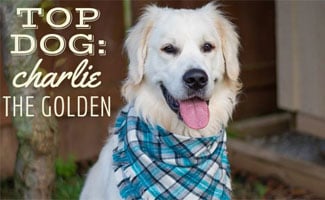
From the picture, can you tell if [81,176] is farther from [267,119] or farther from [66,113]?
[267,119]

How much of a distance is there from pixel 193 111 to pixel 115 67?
233cm

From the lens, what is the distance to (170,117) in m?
3.59

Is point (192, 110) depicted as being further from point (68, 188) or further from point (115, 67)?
point (115, 67)

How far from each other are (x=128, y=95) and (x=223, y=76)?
48cm

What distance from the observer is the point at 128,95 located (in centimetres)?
364

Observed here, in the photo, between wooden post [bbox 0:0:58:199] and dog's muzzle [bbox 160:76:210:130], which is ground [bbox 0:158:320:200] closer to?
wooden post [bbox 0:0:58:199]

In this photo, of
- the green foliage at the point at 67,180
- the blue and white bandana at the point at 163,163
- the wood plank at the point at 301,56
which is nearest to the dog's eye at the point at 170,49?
the blue and white bandana at the point at 163,163

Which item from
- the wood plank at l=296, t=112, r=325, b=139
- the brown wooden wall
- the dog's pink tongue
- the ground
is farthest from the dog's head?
the wood plank at l=296, t=112, r=325, b=139

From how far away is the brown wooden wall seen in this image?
538 cm

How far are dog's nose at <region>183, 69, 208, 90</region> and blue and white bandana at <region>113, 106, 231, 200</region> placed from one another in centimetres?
37

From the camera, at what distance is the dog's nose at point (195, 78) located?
3283 millimetres

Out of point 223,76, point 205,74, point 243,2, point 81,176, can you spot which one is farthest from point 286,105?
point 205,74

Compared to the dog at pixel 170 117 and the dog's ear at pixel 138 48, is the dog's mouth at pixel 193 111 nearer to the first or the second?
the dog at pixel 170 117

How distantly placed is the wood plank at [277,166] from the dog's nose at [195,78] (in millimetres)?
2023
